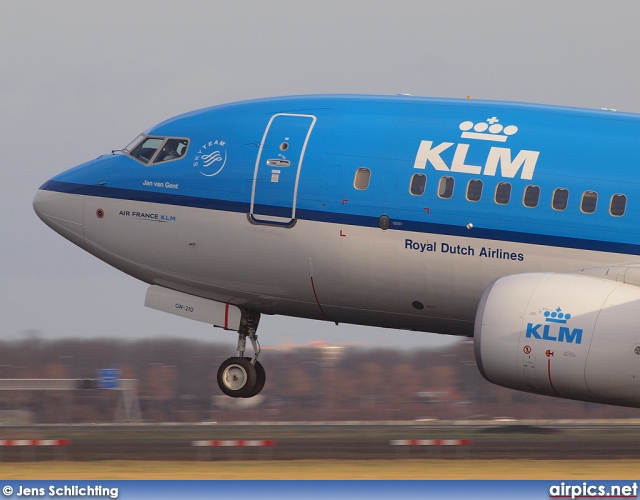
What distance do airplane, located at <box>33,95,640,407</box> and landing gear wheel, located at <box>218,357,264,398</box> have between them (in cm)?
3

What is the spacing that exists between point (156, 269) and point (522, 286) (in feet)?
24.7

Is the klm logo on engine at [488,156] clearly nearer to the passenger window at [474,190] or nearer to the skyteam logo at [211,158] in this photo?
the passenger window at [474,190]

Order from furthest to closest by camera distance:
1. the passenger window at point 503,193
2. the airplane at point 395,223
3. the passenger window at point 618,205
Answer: the passenger window at point 503,193
the passenger window at point 618,205
the airplane at point 395,223

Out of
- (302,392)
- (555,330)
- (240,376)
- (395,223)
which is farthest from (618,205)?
(302,392)

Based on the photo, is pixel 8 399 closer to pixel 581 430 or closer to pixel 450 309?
pixel 581 430

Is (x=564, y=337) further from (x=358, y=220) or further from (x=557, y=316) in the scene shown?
(x=358, y=220)

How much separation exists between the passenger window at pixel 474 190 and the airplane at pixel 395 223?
4 centimetres

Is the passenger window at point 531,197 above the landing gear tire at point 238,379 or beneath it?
above

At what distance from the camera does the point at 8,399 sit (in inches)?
2263

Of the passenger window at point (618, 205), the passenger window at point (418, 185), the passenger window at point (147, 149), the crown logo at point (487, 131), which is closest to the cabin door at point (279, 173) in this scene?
the passenger window at point (418, 185)

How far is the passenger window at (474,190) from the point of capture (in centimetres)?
2319

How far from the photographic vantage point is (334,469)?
76.3ft

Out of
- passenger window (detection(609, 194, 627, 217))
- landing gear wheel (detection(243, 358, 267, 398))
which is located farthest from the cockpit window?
passenger window (detection(609, 194, 627, 217))

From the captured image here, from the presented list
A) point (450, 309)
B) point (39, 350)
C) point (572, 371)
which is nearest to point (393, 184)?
point (450, 309)
